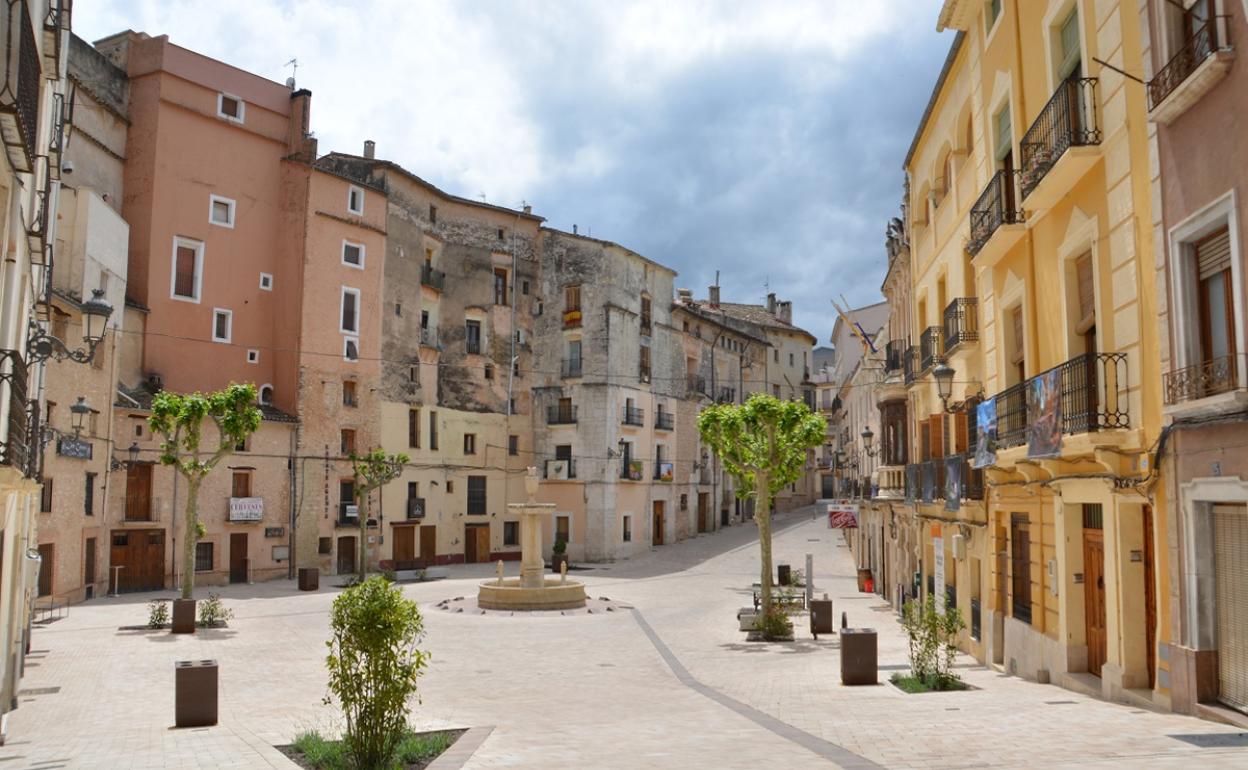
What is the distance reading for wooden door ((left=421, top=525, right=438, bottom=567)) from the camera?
4279 centimetres

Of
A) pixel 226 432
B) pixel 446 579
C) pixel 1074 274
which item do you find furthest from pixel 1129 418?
pixel 446 579

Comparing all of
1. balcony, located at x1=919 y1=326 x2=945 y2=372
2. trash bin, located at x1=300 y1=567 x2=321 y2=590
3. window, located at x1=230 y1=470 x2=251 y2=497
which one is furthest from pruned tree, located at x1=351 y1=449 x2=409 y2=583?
balcony, located at x1=919 y1=326 x2=945 y2=372

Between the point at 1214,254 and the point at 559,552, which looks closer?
the point at 1214,254

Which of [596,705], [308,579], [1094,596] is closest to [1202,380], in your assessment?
[1094,596]

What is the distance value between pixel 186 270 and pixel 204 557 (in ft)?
35.3

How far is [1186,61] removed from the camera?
31.4 ft

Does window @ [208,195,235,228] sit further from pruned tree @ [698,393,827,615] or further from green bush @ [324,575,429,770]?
green bush @ [324,575,429,770]

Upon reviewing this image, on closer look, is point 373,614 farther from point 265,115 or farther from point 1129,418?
point 265,115

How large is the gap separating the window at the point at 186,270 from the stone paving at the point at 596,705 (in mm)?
12984

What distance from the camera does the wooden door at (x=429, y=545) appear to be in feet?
140

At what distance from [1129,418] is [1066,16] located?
6.02 meters

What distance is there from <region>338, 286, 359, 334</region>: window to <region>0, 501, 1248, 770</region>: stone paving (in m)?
15.7

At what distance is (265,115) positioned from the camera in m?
38.1

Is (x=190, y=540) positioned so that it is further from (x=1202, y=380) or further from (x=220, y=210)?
(x=1202, y=380)
